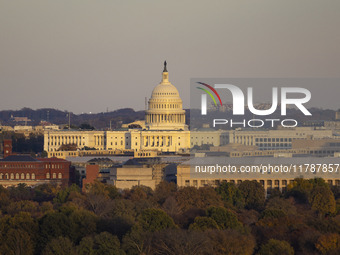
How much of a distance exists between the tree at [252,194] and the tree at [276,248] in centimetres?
2613

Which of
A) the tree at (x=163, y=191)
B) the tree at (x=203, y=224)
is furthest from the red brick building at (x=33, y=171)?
the tree at (x=203, y=224)

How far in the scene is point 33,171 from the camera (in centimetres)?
14000

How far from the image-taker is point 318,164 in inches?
5226

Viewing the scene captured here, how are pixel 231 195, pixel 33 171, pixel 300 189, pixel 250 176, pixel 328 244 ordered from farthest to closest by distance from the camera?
pixel 33 171, pixel 250 176, pixel 300 189, pixel 231 195, pixel 328 244

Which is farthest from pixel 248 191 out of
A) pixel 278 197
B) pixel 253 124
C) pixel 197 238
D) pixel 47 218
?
pixel 253 124

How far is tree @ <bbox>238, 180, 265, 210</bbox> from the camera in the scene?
4304 inches

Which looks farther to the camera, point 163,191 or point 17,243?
point 163,191

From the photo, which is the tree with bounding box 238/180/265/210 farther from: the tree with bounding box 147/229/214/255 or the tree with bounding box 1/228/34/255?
the tree with bounding box 147/229/214/255

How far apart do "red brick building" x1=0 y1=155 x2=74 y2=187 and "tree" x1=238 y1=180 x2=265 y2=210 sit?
2436 cm

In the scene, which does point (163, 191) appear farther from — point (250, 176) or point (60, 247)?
point (60, 247)

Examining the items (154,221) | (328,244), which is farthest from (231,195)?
(328,244)

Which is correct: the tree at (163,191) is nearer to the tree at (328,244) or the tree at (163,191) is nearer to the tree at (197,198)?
the tree at (197,198)

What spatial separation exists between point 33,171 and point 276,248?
206ft

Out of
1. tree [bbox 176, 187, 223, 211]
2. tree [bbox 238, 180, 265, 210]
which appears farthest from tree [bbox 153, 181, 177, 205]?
tree [bbox 238, 180, 265, 210]
